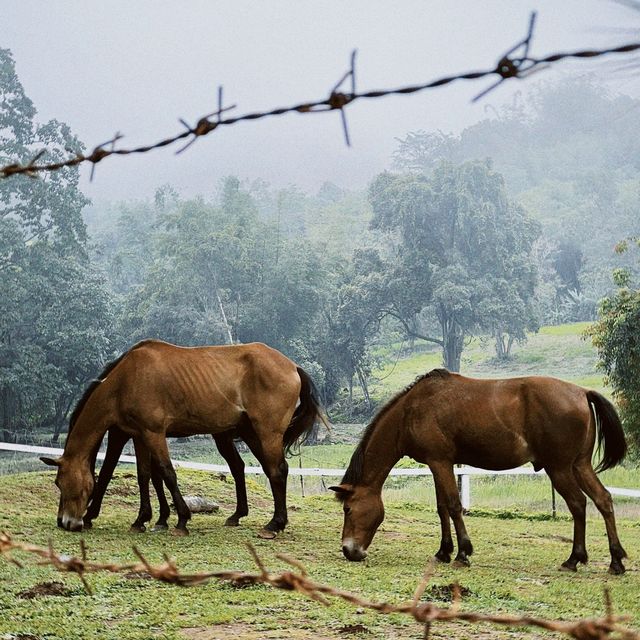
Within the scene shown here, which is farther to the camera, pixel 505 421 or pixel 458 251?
pixel 458 251

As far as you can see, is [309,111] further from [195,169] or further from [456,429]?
[195,169]

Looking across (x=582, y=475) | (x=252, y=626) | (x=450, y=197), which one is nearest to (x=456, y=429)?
(x=582, y=475)

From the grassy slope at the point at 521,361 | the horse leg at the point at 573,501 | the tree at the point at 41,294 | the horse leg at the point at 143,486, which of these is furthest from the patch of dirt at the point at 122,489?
the grassy slope at the point at 521,361

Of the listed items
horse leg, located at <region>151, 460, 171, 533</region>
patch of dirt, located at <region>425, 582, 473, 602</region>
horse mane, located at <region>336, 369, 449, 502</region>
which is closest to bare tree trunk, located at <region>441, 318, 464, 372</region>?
horse leg, located at <region>151, 460, 171, 533</region>

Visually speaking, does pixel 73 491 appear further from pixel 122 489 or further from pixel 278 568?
pixel 122 489

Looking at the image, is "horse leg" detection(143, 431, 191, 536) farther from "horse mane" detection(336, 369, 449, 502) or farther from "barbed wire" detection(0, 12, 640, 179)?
"barbed wire" detection(0, 12, 640, 179)

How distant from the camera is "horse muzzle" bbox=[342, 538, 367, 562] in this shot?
7219mm

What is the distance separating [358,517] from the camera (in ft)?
24.0

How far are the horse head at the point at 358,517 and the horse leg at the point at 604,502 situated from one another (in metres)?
1.48

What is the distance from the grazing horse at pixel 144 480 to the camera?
338 inches

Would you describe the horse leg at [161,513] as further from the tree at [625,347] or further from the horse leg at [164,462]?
the tree at [625,347]

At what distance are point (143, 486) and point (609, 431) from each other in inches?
158

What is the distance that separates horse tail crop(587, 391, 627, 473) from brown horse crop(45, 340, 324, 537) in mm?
2616

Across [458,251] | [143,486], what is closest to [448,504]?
[143,486]
